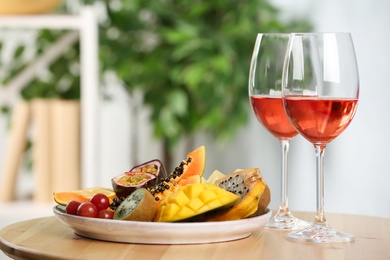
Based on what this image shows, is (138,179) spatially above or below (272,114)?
below

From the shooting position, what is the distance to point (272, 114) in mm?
1320

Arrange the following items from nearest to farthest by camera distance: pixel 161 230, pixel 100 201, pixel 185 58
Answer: pixel 161 230, pixel 100 201, pixel 185 58

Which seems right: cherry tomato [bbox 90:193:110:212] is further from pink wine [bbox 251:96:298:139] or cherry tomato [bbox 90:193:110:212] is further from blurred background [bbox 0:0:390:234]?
blurred background [bbox 0:0:390:234]

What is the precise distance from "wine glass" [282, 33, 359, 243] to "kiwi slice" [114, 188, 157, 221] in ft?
0.70

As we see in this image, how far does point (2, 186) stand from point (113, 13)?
3.12 feet

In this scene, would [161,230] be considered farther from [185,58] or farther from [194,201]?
[185,58]

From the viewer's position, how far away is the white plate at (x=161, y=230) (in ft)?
3.57

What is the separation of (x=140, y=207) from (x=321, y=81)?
0.31 m

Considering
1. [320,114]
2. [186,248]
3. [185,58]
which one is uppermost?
[185,58]

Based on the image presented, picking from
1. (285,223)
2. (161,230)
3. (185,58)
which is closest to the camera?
(161,230)

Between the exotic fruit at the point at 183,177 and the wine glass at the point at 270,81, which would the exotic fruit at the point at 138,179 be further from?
the wine glass at the point at 270,81

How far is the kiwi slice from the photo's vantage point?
1.11m

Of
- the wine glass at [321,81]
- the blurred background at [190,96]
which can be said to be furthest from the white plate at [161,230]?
the blurred background at [190,96]

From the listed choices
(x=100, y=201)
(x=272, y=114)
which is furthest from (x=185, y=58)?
(x=100, y=201)
